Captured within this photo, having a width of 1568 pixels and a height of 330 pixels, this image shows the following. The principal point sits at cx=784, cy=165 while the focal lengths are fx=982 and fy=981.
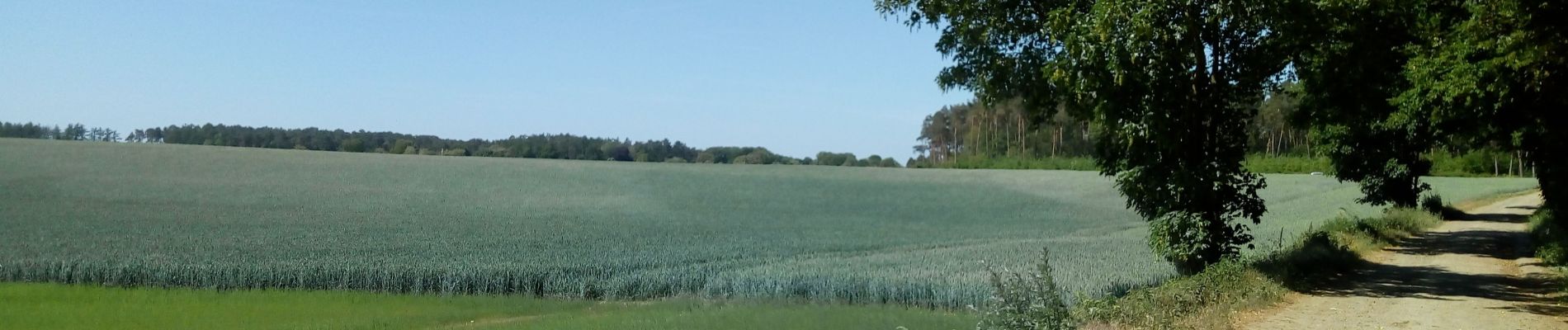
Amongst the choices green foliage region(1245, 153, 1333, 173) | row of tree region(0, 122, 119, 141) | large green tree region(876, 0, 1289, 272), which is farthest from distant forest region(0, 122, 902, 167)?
large green tree region(876, 0, 1289, 272)

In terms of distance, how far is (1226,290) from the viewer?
1148 cm

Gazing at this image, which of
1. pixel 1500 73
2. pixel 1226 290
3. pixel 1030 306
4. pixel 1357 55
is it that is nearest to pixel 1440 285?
pixel 1500 73

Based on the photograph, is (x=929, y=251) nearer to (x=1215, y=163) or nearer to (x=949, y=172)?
(x=1215, y=163)

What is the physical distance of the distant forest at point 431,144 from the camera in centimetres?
5559

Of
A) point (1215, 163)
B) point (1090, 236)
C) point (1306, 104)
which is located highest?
point (1306, 104)

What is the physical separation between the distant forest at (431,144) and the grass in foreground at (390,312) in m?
40.6

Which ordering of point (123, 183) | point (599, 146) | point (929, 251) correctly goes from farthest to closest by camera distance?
point (599, 146) < point (123, 183) < point (929, 251)

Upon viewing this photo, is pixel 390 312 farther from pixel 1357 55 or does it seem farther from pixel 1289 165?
pixel 1289 165

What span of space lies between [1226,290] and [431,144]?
61.7m

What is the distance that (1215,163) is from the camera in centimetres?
1459

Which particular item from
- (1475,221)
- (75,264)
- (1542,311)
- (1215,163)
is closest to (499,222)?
(75,264)

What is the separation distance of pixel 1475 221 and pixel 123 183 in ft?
143

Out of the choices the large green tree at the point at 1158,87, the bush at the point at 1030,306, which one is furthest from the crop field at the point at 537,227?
the bush at the point at 1030,306

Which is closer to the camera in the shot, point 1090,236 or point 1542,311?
point 1542,311
